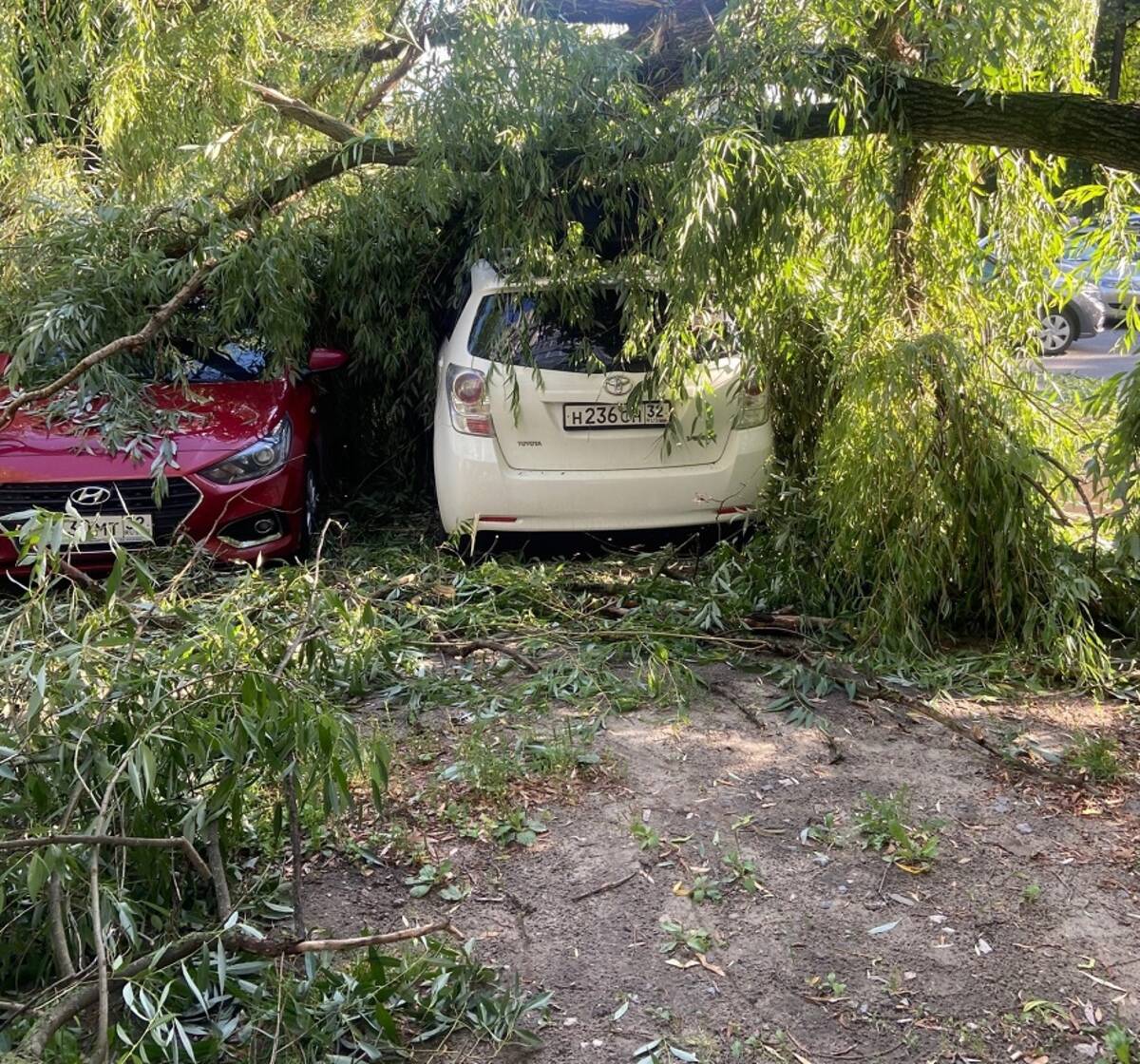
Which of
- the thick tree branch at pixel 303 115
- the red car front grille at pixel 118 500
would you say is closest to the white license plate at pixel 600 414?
the red car front grille at pixel 118 500

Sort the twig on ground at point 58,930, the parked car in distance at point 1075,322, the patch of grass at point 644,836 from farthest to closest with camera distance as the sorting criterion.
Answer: the parked car in distance at point 1075,322 → the patch of grass at point 644,836 → the twig on ground at point 58,930

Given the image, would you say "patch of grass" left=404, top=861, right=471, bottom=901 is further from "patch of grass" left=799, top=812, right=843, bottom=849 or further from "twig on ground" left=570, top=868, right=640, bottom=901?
"patch of grass" left=799, top=812, right=843, bottom=849

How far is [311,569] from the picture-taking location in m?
4.45

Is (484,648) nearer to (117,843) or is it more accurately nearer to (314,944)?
(314,944)

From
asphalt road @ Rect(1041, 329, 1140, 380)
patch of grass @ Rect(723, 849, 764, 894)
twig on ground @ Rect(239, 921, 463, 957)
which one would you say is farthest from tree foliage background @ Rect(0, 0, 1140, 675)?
asphalt road @ Rect(1041, 329, 1140, 380)

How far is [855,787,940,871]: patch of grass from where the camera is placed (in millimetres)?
3307

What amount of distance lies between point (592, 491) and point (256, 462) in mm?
1764

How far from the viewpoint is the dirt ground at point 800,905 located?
266cm

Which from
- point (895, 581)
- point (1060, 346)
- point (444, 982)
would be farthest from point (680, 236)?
point (1060, 346)

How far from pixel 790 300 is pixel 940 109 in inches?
43.7

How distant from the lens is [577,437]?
5.74 metres

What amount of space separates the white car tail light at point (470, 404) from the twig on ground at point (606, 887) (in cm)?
293

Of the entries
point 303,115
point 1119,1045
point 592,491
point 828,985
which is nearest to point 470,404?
point 592,491

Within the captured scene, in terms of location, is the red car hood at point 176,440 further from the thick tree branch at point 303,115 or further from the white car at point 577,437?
the thick tree branch at point 303,115
